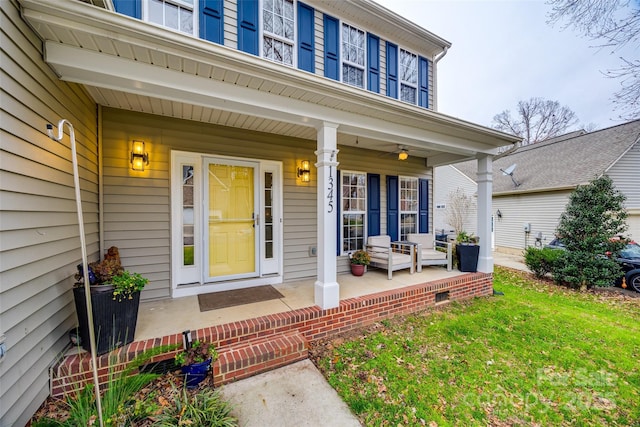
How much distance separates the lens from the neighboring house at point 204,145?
5.69 feet

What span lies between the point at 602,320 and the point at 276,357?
196 inches

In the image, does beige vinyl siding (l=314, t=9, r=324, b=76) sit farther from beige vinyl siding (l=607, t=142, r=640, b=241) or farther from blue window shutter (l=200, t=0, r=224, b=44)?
beige vinyl siding (l=607, t=142, r=640, b=241)

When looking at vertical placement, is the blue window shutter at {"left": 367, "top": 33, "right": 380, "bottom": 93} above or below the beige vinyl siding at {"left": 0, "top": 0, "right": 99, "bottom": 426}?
above

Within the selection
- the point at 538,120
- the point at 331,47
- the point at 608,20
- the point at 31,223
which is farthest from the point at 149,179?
the point at 538,120

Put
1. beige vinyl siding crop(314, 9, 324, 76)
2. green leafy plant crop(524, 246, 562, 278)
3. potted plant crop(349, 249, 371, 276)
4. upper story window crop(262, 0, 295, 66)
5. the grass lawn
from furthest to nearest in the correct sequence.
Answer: green leafy plant crop(524, 246, 562, 278) < potted plant crop(349, 249, 371, 276) < beige vinyl siding crop(314, 9, 324, 76) < upper story window crop(262, 0, 295, 66) < the grass lawn

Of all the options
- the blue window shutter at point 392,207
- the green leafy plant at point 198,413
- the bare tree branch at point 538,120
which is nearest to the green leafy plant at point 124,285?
the green leafy plant at point 198,413

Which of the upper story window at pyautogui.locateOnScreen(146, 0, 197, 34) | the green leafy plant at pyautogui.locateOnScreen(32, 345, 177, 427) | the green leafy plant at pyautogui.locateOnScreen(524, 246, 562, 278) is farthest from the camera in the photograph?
the green leafy plant at pyautogui.locateOnScreen(524, 246, 562, 278)

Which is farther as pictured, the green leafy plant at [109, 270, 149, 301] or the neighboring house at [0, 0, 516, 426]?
the green leafy plant at [109, 270, 149, 301]

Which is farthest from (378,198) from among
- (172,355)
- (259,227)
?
(172,355)

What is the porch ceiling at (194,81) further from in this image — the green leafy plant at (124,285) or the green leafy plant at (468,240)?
the green leafy plant at (468,240)

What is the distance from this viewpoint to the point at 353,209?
5.25m

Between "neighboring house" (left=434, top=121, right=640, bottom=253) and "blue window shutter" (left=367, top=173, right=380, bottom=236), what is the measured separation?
193 inches

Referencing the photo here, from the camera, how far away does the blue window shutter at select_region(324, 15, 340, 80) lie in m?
4.67

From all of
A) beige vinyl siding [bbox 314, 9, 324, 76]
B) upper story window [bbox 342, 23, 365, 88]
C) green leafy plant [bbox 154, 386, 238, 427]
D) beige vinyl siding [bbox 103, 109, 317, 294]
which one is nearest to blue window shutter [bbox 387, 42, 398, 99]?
upper story window [bbox 342, 23, 365, 88]
